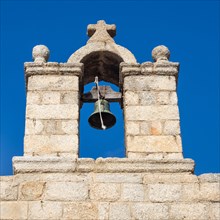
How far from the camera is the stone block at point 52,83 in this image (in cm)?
797

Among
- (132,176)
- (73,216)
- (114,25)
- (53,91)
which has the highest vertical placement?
(114,25)

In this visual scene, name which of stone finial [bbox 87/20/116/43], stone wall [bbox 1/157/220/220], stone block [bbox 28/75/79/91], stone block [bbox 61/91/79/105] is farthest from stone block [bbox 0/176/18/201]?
stone finial [bbox 87/20/116/43]

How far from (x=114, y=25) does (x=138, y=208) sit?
9.46 ft

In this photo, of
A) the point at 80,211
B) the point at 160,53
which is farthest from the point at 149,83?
the point at 80,211

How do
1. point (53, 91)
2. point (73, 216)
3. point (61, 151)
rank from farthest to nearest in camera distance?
point (53, 91)
point (61, 151)
point (73, 216)

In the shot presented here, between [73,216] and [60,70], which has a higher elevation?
[60,70]

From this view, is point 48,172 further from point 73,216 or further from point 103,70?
point 103,70

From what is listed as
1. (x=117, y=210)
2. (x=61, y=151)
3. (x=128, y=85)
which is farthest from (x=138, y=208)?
(x=128, y=85)

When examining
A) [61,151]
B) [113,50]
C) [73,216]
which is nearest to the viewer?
[73,216]

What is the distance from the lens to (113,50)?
848 cm

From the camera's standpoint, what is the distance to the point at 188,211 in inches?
273

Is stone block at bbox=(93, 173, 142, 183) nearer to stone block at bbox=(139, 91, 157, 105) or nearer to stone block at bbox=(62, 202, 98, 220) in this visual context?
stone block at bbox=(62, 202, 98, 220)

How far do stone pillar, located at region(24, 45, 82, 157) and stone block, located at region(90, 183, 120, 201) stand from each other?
0.53m

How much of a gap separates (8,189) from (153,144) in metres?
1.62
